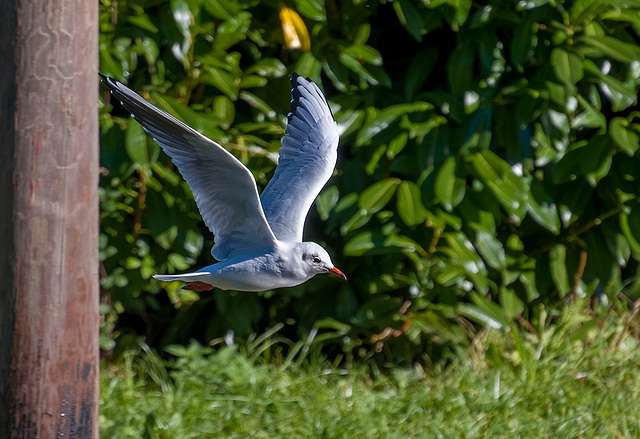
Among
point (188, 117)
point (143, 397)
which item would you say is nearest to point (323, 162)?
point (188, 117)

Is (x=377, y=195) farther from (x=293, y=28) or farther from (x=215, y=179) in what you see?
(x=215, y=179)

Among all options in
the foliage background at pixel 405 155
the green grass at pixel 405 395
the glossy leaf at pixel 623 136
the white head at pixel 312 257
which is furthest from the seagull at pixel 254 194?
the glossy leaf at pixel 623 136

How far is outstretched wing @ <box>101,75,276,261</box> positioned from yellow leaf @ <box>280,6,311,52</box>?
1.35 metres

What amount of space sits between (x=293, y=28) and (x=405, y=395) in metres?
1.50

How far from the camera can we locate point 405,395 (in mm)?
3477

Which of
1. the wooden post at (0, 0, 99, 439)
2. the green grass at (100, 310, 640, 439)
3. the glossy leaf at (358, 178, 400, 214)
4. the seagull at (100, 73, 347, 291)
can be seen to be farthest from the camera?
the glossy leaf at (358, 178, 400, 214)

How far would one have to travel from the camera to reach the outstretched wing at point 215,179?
1713mm

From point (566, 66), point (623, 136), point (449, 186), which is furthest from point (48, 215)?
point (623, 136)

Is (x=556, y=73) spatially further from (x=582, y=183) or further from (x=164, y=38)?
(x=164, y=38)

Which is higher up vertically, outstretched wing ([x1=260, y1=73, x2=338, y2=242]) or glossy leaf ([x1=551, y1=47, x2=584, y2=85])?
outstretched wing ([x1=260, y1=73, x2=338, y2=242])

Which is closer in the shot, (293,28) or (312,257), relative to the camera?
(312,257)

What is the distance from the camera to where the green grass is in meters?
3.10

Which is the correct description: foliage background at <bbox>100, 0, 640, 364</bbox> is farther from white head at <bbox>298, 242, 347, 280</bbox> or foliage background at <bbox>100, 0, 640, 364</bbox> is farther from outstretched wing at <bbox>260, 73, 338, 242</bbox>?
white head at <bbox>298, 242, 347, 280</bbox>

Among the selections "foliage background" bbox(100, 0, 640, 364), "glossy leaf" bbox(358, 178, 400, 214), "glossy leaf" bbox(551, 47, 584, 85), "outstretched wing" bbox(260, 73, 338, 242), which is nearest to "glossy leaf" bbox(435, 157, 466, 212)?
"foliage background" bbox(100, 0, 640, 364)
